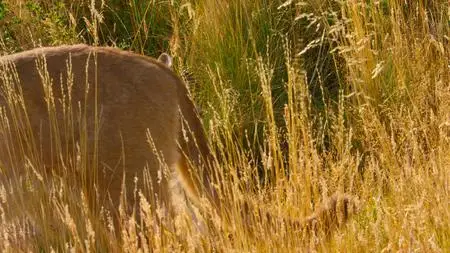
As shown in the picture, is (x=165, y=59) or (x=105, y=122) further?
(x=165, y=59)

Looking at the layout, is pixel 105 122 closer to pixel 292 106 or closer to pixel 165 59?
pixel 165 59

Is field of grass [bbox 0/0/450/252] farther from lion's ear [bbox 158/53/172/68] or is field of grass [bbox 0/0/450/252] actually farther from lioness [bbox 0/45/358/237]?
lion's ear [bbox 158/53/172/68]

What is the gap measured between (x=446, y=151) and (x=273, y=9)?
2.14m

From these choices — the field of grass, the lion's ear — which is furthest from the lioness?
the lion's ear

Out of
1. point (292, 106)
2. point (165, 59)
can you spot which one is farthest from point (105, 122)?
point (292, 106)

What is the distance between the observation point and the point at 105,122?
143 inches

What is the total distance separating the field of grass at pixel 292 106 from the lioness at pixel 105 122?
0.12 m

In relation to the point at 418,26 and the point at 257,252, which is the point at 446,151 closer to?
the point at 257,252

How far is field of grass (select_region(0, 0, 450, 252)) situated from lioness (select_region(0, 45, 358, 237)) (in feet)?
0.38

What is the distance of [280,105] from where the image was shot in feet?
17.3

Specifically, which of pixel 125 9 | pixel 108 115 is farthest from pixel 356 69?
pixel 125 9

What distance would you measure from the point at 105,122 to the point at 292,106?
0.74 meters

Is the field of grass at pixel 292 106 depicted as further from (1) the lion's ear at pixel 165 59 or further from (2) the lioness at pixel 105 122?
(1) the lion's ear at pixel 165 59

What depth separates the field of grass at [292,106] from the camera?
11.2ft
